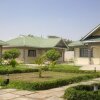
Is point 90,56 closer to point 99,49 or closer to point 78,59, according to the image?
point 99,49

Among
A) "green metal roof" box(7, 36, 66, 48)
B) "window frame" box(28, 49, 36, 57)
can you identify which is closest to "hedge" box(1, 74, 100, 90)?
"green metal roof" box(7, 36, 66, 48)

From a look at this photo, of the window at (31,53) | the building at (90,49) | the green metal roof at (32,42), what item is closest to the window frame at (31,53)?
the window at (31,53)

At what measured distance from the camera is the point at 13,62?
22.1m

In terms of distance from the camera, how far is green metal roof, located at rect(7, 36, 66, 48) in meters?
40.8

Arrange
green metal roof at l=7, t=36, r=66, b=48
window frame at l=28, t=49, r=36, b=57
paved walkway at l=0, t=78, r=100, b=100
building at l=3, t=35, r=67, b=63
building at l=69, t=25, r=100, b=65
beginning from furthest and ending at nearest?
window frame at l=28, t=49, r=36, b=57 < green metal roof at l=7, t=36, r=66, b=48 < building at l=3, t=35, r=67, b=63 < building at l=69, t=25, r=100, b=65 < paved walkway at l=0, t=78, r=100, b=100

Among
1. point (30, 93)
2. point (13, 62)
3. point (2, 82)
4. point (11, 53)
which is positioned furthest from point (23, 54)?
point (30, 93)

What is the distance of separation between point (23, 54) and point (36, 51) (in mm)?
3220

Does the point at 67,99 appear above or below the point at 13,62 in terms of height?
below

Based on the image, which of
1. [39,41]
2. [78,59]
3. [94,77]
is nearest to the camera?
[94,77]

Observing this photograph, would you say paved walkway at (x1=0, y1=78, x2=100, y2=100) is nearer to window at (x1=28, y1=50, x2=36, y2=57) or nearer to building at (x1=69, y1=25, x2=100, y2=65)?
building at (x1=69, y1=25, x2=100, y2=65)

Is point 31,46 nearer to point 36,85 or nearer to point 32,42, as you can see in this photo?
point 32,42

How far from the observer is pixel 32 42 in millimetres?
42594

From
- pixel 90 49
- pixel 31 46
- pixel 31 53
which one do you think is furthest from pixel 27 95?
pixel 31 53

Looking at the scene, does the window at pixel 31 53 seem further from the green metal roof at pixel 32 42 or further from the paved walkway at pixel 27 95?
the paved walkway at pixel 27 95
